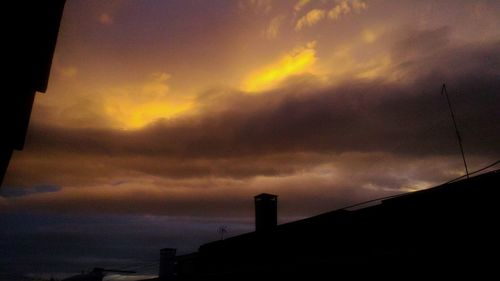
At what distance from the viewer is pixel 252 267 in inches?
471

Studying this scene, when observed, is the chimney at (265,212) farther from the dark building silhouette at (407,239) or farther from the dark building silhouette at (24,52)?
the dark building silhouette at (24,52)

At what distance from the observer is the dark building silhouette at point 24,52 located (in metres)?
1.29

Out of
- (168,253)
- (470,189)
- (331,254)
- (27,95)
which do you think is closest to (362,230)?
(331,254)

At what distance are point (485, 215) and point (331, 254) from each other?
12.5 ft

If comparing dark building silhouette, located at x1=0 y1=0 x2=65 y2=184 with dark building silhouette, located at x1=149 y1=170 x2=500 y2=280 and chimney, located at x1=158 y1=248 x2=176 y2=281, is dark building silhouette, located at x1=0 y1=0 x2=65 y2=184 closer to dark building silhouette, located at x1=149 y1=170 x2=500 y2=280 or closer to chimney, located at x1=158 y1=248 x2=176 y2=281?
dark building silhouette, located at x1=149 y1=170 x2=500 y2=280

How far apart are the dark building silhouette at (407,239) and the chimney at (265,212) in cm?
455

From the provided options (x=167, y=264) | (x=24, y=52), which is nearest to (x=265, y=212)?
(x=167, y=264)

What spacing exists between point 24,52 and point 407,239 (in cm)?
776

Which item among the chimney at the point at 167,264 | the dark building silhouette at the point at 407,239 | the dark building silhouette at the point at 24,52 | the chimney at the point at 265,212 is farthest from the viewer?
the chimney at the point at 167,264

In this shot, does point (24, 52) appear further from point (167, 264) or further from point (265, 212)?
point (167, 264)

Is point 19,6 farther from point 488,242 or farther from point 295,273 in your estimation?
point 295,273

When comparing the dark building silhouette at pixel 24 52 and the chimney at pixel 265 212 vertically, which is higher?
the chimney at pixel 265 212

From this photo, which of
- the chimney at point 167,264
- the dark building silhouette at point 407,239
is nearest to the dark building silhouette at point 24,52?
the dark building silhouette at point 407,239

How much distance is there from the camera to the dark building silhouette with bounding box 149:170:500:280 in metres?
6.36
